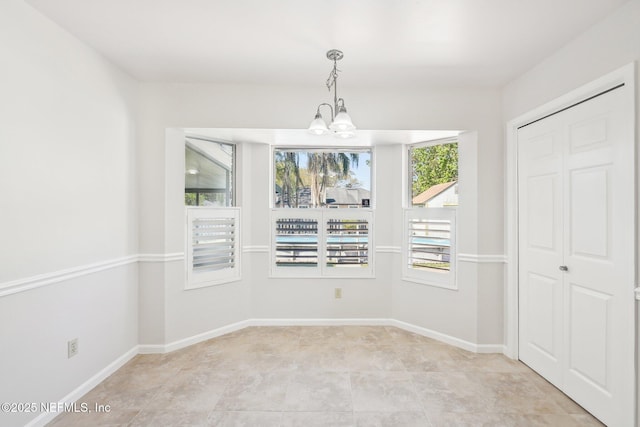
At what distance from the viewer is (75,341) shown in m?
2.20

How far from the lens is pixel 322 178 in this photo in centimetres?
378

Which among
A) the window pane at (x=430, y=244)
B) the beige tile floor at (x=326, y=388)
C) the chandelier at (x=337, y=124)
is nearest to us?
the beige tile floor at (x=326, y=388)

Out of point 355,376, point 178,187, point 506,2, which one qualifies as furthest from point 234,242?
point 506,2

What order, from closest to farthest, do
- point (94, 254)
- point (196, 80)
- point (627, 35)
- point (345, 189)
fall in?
point (627, 35)
point (94, 254)
point (196, 80)
point (345, 189)

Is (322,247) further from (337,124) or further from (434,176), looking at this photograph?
(337,124)

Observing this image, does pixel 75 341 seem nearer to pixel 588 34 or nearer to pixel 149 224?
pixel 149 224

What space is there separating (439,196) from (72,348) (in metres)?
3.37

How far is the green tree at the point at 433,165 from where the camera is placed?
11.0ft

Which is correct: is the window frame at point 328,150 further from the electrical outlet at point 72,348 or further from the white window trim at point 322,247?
the electrical outlet at point 72,348

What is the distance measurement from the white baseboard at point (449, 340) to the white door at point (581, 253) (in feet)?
0.86

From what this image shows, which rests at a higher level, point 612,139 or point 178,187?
point 612,139

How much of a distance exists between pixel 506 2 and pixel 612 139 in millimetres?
1046

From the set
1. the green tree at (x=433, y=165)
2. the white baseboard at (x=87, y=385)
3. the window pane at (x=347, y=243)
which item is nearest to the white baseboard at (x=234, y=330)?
the white baseboard at (x=87, y=385)

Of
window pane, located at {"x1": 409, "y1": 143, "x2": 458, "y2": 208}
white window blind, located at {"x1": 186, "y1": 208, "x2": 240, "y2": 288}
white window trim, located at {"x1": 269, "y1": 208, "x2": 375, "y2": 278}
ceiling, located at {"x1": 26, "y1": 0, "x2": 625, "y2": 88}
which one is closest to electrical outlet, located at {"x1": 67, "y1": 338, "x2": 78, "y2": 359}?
white window blind, located at {"x1": 186, "y1": 208, "x2": 240, "y2": 288}
